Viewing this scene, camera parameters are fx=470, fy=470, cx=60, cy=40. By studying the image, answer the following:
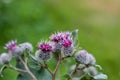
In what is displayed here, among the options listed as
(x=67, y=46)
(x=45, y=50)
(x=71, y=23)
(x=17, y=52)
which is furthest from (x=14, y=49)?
(x=71, y=23)

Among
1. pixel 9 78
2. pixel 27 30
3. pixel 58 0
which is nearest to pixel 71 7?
pixel 58 0

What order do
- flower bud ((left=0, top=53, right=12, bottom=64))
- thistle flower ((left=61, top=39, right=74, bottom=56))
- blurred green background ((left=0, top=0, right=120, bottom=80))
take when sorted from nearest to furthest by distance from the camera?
thistle flower ((left=61, top=39, right=74, bottom=56)) < flower bud ((left=0, top=53, right=12, bottom=64)) < blurred green background ((left=0, top=0, right=120, bottom=80))

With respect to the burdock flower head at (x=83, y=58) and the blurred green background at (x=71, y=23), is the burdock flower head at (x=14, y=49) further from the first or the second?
the blurred green background at (x=71, y=23)

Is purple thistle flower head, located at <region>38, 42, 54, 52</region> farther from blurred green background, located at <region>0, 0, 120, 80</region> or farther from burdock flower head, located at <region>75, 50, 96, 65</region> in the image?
blurred green background, located at <region>0, 0, 120, 80</region>

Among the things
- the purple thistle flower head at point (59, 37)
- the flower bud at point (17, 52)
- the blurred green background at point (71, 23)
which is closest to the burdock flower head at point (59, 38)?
the purple thistle flower head at point (59, 37)

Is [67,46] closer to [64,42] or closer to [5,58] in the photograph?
A: [64,42]

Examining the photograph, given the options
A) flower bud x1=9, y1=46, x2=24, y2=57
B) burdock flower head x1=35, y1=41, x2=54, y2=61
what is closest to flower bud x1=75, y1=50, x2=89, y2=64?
burdock flower head x1=35, y1=41, x2=54, y2=61
